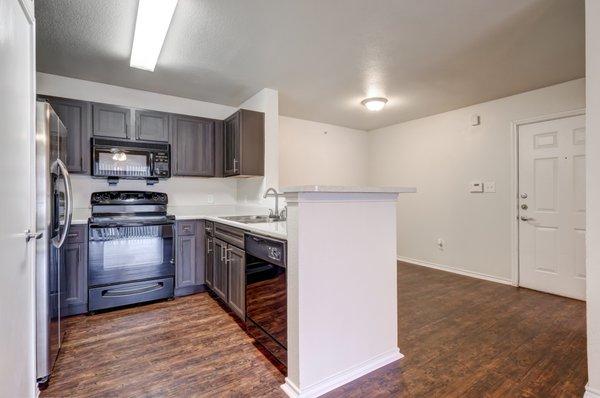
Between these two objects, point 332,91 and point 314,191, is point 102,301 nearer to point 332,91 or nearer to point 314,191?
point 314,191

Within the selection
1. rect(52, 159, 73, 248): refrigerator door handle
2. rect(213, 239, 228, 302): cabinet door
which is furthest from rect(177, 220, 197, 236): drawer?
rect(52, 159, 73, 248): refrigerator door handle

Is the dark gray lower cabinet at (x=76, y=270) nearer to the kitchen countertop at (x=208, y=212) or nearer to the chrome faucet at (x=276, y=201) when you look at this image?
the kitchen countertop at (x=208, y=212)

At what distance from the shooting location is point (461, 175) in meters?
4.41

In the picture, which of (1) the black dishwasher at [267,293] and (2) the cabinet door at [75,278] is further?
(2) the cabinet door at [75,278]

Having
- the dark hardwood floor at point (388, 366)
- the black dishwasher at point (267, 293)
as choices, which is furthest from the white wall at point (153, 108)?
the black dishwasher at point (267, 293)

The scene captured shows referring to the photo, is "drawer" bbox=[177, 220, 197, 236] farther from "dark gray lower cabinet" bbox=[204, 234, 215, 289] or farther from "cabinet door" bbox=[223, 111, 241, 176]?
"cabinet door" bbox=[223, 111, 241, 176]

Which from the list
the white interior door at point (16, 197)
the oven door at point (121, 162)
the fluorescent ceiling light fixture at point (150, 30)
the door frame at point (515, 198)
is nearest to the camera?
the white interior door at point (16, 197)

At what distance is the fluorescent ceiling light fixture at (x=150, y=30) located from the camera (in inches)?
80.5

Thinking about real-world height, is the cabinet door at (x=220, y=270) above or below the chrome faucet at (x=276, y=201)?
below

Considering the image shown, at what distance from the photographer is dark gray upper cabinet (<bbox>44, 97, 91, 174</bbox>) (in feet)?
10.1

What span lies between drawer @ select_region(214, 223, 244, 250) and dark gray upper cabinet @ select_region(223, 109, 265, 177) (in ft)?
2.63

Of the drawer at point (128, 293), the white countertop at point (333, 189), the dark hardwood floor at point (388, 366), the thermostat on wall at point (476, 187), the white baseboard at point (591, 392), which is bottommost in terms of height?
the dark hardwood floor at point (388, 366)

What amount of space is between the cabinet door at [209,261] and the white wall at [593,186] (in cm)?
305

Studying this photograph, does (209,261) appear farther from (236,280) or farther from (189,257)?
(236,280)
